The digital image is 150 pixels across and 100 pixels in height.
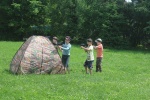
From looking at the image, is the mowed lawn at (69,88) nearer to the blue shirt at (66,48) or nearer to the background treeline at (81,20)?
the blue shirt at (66,48)

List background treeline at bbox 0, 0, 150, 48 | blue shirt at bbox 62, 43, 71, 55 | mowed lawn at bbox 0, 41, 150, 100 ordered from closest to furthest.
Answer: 1. mowed lawn at bbox 0, 41, 150, 100
2. blue shirt at bbox 62, 43, 71, 55
3. background treeline at bbox 0, 0, 150, 48

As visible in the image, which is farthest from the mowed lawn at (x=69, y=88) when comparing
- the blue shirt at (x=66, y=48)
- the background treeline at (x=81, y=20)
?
the background treeline at (x=81, y=20)

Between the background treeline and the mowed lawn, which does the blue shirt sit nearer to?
the mowed lawn

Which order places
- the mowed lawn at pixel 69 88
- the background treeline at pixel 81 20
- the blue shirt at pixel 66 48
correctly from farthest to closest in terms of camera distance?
the background treeline at pixel 81 20
the blue shirt at pixel 66 48
the mowed lawn at pixel 69 88

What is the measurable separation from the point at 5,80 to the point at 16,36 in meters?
34.3

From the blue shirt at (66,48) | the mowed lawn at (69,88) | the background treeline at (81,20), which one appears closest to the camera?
the mowed lawn at (69,88)

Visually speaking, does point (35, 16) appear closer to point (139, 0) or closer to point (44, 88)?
point (139, 0)

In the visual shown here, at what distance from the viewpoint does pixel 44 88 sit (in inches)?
474

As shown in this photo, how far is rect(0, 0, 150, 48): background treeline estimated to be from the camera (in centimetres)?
3722

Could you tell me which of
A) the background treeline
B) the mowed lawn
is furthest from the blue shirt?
the background treeline

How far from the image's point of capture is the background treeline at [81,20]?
37219mm

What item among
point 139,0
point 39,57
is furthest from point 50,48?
point 139,0

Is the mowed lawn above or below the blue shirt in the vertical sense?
below

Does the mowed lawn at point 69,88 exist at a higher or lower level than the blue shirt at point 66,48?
lower
